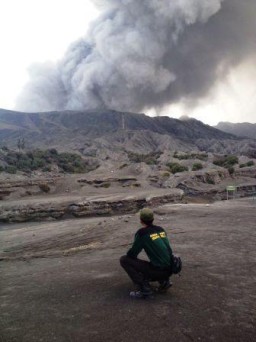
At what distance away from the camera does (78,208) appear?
3569cm

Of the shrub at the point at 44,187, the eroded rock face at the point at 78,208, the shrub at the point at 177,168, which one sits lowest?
the eroded rock face at the point at 78,208

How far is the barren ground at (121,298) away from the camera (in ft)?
20.1

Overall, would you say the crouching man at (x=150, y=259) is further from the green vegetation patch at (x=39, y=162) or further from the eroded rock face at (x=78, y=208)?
the green vegetation patch at (x=39, y=162)

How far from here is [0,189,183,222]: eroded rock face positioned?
3538cm

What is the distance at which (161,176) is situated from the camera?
2201 inches

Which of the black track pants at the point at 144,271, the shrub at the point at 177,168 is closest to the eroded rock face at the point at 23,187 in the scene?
the shrub at the point at 177,168

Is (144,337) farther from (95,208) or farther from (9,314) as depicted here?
(95,208)

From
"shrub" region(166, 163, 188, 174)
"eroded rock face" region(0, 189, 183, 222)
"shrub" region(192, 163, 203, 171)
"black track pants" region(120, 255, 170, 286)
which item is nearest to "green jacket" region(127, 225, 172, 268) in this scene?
"black track pants" region(120, 255, 170, 286)

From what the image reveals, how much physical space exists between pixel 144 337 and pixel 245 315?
5.87 feet

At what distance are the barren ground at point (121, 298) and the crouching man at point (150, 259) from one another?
0.35 metres

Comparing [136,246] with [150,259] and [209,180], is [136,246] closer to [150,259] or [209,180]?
[150,259]

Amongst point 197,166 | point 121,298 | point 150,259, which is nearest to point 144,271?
point 150,259

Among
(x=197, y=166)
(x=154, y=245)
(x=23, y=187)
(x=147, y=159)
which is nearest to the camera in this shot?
(x=154, y=245)

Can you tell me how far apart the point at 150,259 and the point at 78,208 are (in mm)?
28824
